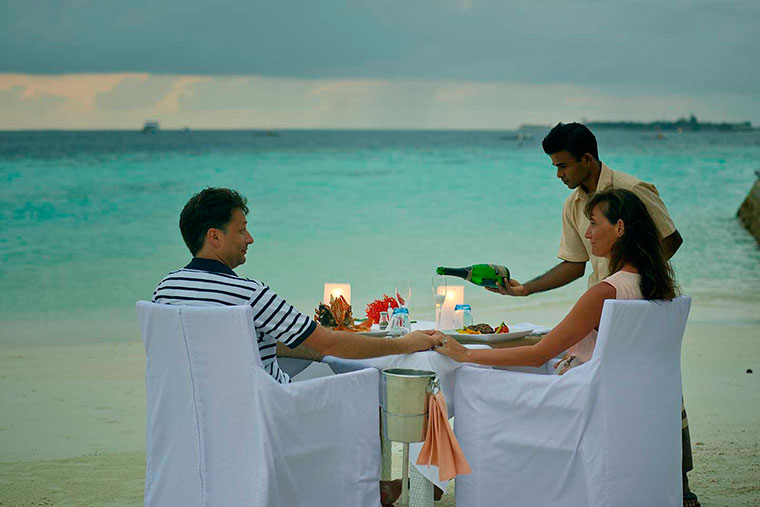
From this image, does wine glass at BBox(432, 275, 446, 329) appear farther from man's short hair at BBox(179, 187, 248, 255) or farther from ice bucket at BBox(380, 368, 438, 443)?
man's short hair at BBox(179, 187, 248, 255)

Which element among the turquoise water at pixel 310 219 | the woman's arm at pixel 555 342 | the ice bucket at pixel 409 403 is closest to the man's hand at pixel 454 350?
the woman's arm at pixel 555 342

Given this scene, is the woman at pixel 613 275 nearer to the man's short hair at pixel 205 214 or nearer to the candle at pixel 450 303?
the candle at pixel 450 303

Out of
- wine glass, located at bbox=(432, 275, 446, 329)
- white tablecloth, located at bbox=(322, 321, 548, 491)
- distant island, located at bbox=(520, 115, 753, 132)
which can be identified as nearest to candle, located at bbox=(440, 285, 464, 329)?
wine glass, located at bbox=(432, 275, 446, 329)

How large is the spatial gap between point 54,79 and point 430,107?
1160 centimetres

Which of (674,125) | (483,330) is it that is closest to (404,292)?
(483,330)

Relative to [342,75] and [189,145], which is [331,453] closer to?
[342,75]

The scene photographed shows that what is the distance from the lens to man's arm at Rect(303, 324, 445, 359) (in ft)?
10.5

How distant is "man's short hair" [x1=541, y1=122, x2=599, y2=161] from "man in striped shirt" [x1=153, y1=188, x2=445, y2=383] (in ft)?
3.52

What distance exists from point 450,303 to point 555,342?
0.59 meters

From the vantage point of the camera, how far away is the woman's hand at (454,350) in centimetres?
335

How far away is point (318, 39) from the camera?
30234 millimetres

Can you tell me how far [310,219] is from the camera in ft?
63.0

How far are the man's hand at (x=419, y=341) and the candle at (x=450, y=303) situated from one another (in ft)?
1.26

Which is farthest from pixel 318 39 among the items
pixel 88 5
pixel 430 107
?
pixel 88 5
